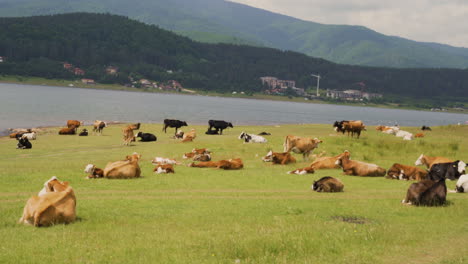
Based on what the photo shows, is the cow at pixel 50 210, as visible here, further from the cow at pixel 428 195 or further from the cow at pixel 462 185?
the cow at pixel 462 185

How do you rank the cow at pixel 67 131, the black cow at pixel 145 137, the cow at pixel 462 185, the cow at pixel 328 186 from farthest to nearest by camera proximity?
the cow at pixel 67 131 < the black cow at pixel 145 137 < the cow at pixel 462 185 < the cow at pixel 328 186

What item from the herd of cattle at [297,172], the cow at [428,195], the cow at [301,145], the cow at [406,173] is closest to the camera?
the herd of cattle at [297,172]

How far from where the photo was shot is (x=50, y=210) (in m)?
11.5

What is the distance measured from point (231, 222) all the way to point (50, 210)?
454cm

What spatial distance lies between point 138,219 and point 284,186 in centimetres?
842

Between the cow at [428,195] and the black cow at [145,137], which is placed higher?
the cow at [428,195]

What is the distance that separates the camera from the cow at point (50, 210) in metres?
11.4

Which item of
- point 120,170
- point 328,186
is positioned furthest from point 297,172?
point 120,170

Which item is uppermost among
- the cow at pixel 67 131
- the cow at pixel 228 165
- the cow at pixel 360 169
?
the cow at pixel 360 169

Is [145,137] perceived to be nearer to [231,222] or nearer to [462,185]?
[462,185]

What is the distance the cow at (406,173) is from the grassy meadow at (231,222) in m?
0.76

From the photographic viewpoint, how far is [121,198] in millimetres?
15812

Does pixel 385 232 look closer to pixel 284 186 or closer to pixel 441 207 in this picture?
pixel 441 207

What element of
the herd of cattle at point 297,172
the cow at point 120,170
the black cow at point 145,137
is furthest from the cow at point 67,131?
the cow at point 120,170
